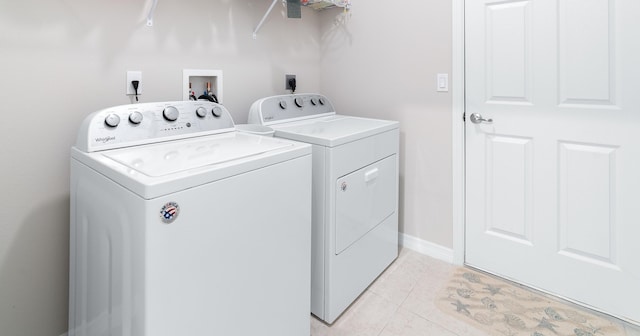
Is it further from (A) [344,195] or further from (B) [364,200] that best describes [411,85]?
(A) [344,195]

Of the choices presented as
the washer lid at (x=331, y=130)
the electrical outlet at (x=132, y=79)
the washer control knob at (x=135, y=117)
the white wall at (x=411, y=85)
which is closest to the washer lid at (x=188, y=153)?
the washer control knob at (x=135, y=117)

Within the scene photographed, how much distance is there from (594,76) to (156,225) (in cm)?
197

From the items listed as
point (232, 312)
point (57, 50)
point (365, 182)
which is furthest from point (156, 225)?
point (365, 182)

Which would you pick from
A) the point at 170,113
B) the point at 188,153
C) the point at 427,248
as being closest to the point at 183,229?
the point at 188,153

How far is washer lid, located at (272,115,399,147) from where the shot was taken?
154 centimetres

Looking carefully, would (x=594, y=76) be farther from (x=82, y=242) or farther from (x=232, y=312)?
(x=82, y=242)

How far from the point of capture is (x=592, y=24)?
158 cm

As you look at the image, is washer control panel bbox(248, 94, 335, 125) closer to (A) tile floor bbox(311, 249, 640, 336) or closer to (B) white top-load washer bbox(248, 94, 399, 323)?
(B) white top-load washer bbox(248, 94, 399, 323)

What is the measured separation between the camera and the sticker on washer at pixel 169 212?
87 cm

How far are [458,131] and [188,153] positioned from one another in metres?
1.57

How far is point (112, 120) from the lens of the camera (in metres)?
1.24

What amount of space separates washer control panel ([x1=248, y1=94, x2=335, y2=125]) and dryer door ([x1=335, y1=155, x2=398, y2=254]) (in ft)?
Result: 1.90

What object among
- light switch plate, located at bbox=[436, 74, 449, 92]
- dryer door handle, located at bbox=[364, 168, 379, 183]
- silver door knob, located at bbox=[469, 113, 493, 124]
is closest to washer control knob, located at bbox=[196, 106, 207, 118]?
dryer door handle, located at bbox=[364, 168, 379, 183]

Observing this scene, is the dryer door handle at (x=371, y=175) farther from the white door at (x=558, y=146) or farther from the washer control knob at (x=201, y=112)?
the washer control knob at (x=201, y=112)
